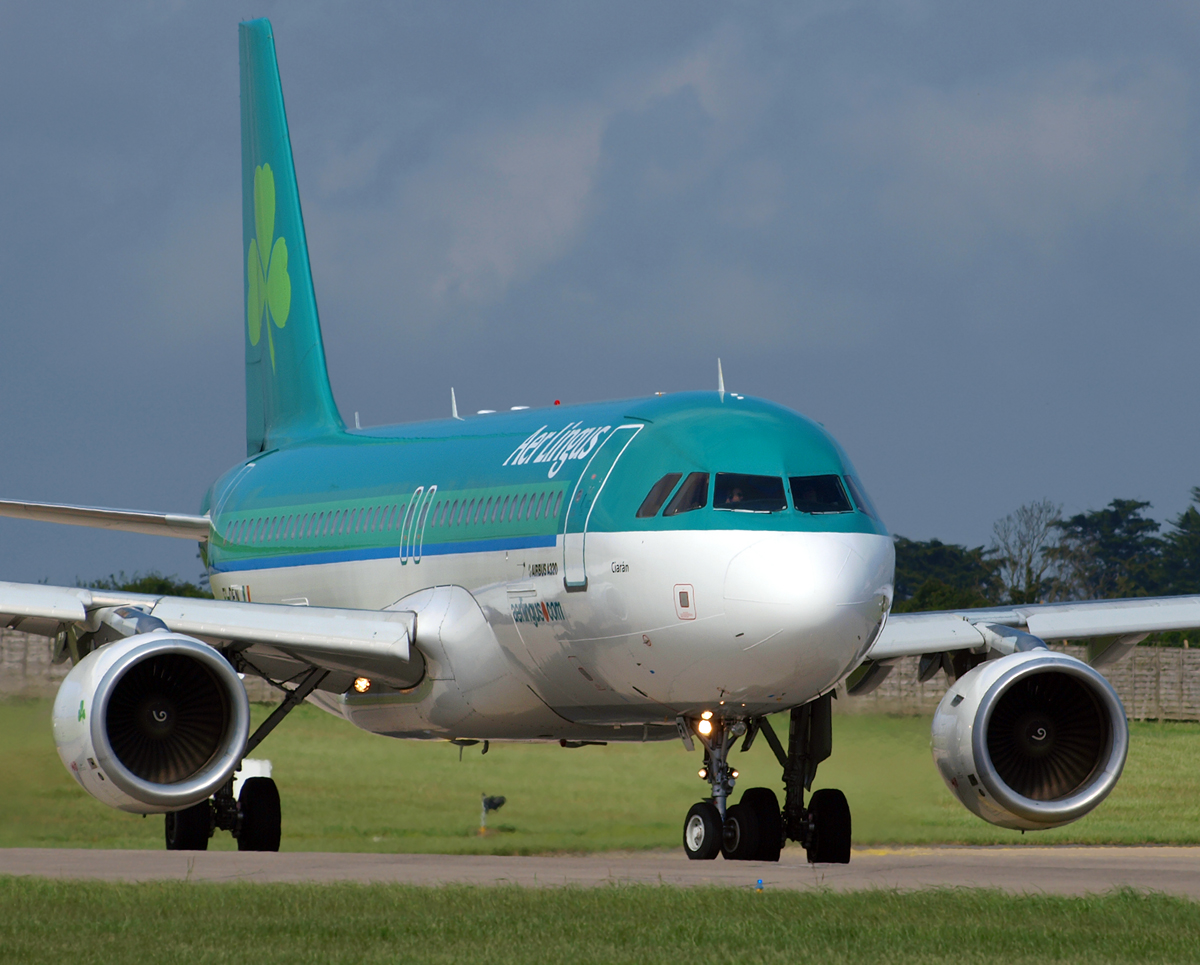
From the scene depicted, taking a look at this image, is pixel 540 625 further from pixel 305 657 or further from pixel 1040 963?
pixel 1040 963

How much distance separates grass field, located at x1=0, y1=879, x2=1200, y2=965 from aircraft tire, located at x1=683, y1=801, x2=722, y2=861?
384 centimetres

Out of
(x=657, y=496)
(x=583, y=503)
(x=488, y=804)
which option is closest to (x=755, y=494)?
(x=657, y=496)

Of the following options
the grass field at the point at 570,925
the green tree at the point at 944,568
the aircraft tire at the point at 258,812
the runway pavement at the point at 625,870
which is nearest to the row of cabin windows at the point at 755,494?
the runway pavement at the point at 625,870

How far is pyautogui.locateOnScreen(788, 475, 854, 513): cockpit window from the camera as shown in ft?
56.6

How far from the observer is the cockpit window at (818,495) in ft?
56.6

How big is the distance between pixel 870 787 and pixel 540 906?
9.54 meters

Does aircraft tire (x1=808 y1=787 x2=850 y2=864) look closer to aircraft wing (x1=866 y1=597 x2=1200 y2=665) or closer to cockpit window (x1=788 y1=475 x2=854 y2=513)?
aircraft wing (x1=866 y1=597 x2=1200 y2=665)

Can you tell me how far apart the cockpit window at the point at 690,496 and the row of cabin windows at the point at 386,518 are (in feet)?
6.15

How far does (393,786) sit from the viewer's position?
27.9 meters

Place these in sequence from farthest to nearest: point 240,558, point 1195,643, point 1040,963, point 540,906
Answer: point 1195,643, point 240,558, point 540,906, point 1040,963

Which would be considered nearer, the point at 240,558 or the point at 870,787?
the point at 870,787

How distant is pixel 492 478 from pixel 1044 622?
5631 mm

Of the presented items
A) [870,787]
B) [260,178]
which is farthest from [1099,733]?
[260,178]

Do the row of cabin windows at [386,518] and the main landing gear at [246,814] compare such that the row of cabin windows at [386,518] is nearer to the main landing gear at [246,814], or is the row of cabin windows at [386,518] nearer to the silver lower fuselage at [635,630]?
the silver lower fuselage at [635,630]
